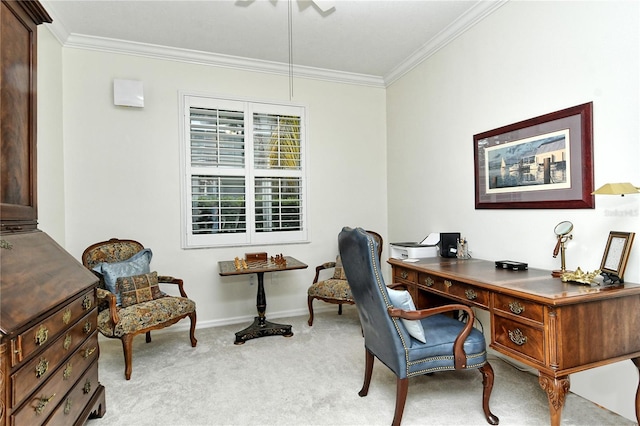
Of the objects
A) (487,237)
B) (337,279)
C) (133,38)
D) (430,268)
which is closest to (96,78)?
(133,38)

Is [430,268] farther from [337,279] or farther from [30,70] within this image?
[30,70]

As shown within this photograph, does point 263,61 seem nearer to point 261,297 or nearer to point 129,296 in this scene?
point 261,297

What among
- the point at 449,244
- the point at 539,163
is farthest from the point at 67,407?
the point at 539,163

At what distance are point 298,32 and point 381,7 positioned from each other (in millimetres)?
854

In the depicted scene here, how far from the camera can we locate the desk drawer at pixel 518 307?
1.68 metres

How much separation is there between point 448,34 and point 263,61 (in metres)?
2.06

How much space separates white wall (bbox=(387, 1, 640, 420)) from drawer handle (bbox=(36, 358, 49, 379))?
3.06 meters

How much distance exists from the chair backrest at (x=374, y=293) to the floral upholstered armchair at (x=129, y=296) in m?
1.81

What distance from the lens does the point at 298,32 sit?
3.34 metres

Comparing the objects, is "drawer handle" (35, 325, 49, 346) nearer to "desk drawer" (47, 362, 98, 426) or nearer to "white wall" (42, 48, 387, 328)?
"desk drawer" (47, 362, 98, 426)

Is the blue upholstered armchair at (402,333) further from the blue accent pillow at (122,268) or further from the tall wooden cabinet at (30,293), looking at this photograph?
the blue accent pillow at (122,268)

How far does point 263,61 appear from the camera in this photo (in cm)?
399

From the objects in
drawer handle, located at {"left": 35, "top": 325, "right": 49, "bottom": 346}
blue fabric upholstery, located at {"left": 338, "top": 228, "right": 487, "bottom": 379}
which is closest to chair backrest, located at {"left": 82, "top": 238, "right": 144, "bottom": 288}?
drawer handle, located at {"left": 35, "top": 325, "right": 49, "bottom": 346}

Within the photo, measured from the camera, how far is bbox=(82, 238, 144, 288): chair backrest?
125 inches
